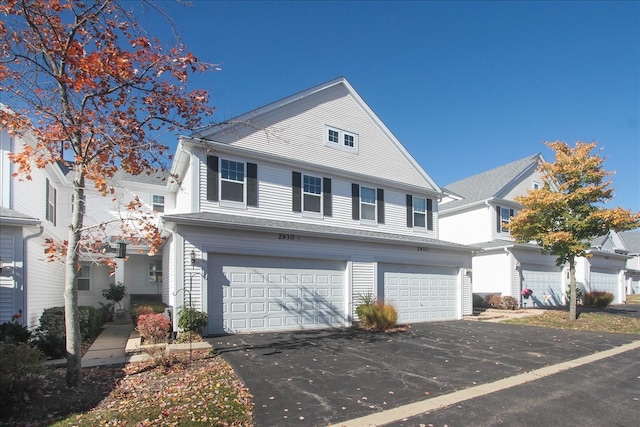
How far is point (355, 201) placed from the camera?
54.2 ft

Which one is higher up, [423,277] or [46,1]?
[46,1]

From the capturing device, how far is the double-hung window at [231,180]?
13445 mm

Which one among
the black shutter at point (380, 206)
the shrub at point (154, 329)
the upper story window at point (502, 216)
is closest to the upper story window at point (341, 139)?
the black shutter at point (380, 206)

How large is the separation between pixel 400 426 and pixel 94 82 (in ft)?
24.5

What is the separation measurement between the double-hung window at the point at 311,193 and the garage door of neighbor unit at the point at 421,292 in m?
3.58

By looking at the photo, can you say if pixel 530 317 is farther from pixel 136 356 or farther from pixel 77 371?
pixel 77 371

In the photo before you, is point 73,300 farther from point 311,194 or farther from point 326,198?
point 326,198

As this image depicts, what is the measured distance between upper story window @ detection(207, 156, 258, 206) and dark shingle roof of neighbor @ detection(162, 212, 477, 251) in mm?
691

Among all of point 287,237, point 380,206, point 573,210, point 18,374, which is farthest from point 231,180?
point 573,210

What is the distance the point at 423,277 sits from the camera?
17.0 meters

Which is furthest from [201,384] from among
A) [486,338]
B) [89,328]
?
[486,338]

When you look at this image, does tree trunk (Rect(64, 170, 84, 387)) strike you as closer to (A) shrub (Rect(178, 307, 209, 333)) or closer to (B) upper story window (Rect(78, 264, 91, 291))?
(A) shrub (Rect(178, 307, 209, 333))

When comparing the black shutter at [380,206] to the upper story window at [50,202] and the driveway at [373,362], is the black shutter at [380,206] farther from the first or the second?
the upper story window at [50,202]

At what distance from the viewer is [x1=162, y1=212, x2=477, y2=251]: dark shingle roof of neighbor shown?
37.6 ft
